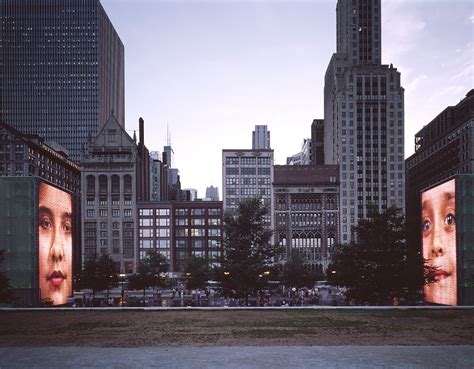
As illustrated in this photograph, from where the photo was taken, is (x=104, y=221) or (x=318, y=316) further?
(x=104, y=221)

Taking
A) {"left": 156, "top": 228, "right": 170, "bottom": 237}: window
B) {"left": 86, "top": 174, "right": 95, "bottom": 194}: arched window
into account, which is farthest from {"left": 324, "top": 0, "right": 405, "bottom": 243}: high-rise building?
{"left": 86, "top": 174, "right": 95, "bottom": 194}: arched window

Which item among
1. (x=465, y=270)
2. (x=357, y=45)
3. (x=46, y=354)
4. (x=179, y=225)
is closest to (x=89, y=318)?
(x=46, y=354)

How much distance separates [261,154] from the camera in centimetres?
15812

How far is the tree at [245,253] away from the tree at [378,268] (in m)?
7.25

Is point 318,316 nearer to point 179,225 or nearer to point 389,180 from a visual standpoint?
point 179,225

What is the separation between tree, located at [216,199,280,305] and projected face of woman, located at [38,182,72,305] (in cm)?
1585

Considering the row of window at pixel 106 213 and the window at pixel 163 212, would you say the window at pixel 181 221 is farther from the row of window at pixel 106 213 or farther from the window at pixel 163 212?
the row of window at pixel 106 213

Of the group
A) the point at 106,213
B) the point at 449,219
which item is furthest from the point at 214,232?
the point at 449,219

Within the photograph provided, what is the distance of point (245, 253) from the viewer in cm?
4691

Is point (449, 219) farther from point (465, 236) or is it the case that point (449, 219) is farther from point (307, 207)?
point (307, 207)

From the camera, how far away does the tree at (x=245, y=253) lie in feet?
149

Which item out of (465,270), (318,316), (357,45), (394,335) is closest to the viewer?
(394,335)

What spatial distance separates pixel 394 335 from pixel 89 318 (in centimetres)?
1736

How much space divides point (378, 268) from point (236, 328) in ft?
62.9
